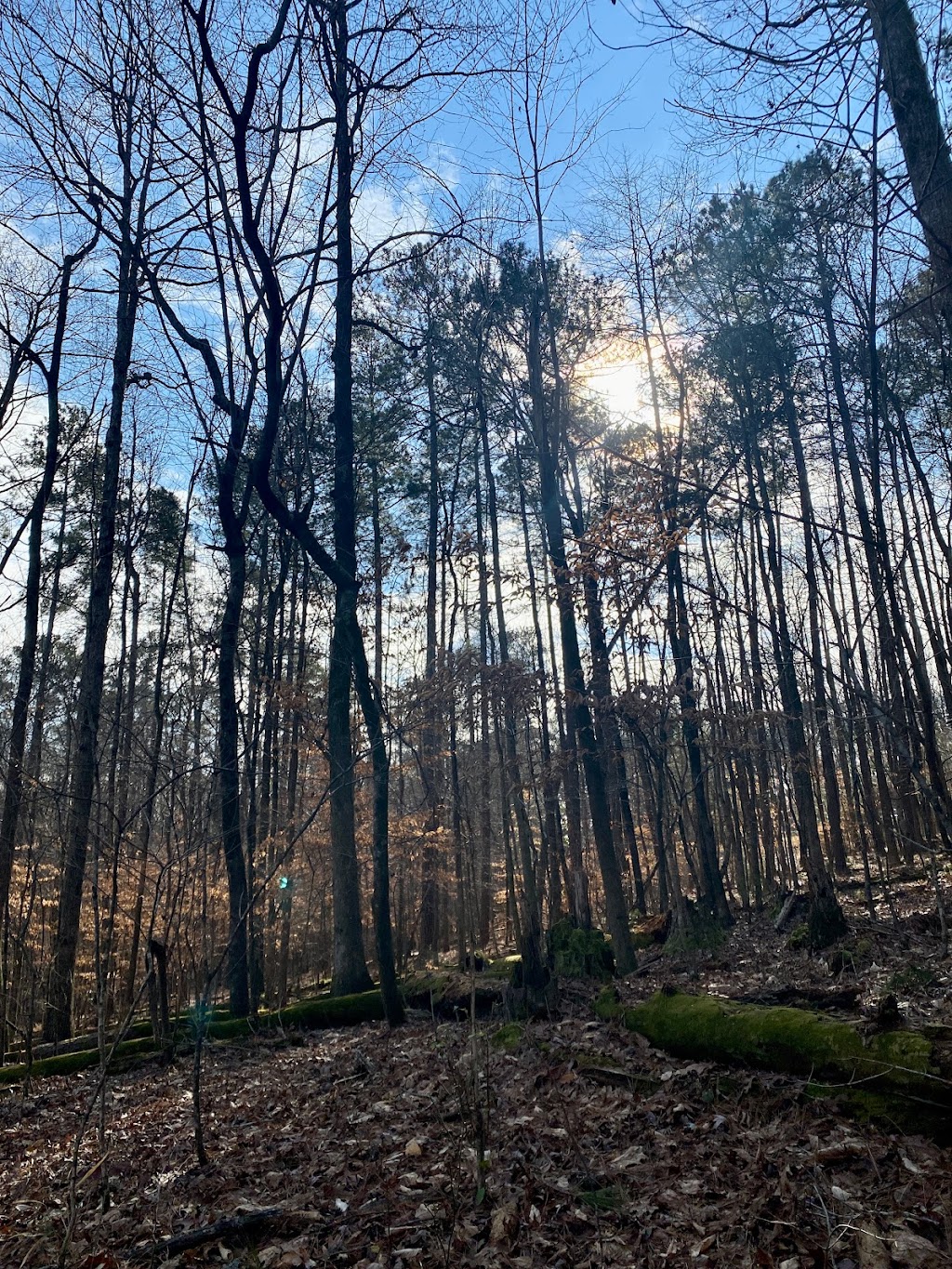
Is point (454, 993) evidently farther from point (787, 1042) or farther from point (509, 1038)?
point (787, 1042)

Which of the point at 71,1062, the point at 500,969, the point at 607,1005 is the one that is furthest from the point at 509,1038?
the point at 71,1062

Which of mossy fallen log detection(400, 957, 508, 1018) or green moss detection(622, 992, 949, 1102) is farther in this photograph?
mossy fallen log detection(400, 957, 508, 1018)

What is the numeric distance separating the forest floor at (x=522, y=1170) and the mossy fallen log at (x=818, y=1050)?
0.34ft

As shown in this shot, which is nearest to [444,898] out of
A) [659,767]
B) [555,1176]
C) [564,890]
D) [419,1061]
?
[564,890]

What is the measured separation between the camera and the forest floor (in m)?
2.99

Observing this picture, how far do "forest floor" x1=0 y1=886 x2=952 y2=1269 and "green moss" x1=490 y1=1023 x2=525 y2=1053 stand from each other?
44mm

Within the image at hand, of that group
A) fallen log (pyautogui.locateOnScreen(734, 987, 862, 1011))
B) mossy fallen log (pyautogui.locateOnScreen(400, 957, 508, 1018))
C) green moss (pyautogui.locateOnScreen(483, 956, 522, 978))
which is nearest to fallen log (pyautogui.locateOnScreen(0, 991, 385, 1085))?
mossy fallen log (pyautogui.locateOnScreen(400, 957, 508, 1018))

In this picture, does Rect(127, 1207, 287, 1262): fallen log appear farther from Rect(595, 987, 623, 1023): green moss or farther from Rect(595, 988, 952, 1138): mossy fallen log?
Rect(595, 987, 623, 1023): green moss

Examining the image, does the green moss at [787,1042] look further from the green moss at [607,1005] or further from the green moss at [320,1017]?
the green moss at [320,1017]

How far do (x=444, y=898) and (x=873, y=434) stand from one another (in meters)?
14.7

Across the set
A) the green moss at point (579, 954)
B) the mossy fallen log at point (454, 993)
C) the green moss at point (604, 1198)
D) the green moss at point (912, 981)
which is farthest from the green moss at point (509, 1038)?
the green moss at point (912, 981)

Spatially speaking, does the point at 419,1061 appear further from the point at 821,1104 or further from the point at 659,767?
the point at 659,767

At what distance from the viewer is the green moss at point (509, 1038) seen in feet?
19.2

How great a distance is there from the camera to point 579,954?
340 inches
